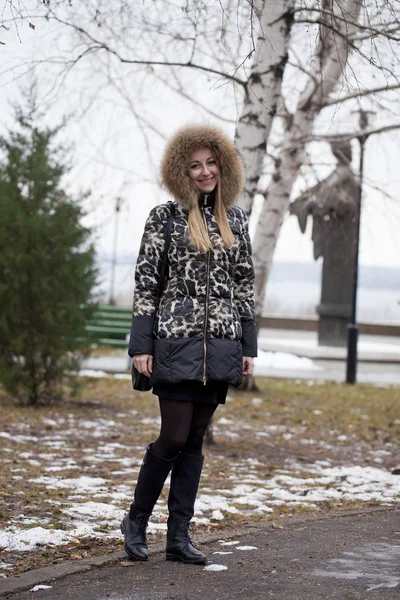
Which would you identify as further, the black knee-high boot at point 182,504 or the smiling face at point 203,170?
the smiling face at point 203,170

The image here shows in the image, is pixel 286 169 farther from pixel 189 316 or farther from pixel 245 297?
pixel 189 316

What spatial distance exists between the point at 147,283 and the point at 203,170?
668 mm

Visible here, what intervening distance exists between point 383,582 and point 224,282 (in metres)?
1.57

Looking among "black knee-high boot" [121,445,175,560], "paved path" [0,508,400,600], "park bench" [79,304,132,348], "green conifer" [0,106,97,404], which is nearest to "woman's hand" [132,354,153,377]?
"black knee-high boot" [121,445,175,560]

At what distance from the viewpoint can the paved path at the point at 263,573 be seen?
4.13 metres

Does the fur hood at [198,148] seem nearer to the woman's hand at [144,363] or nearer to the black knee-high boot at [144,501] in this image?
the woman's hand at [144,363]

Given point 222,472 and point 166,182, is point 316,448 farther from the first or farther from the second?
point 166,182

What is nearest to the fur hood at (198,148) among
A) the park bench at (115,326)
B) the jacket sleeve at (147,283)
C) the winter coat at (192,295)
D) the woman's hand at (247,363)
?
the winter coat at (192,295)

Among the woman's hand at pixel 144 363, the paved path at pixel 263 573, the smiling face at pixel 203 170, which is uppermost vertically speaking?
the smiling face at pixel 203 170

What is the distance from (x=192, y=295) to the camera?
458 cm

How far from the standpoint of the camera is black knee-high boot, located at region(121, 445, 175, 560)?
15.4ft

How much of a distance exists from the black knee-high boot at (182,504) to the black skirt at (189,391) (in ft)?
1.09

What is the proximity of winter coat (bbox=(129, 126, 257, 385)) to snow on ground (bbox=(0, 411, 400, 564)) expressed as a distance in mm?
1296

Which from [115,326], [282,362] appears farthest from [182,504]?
[115,326]
